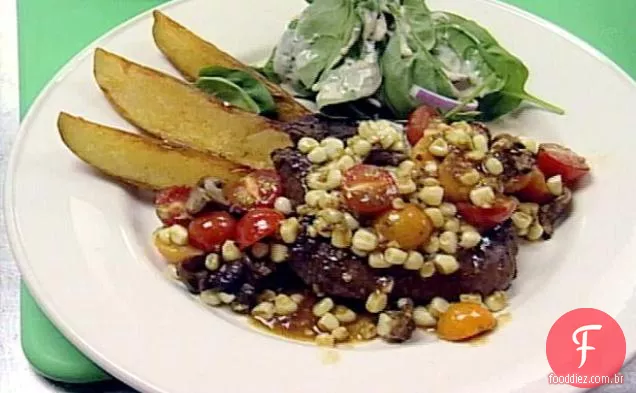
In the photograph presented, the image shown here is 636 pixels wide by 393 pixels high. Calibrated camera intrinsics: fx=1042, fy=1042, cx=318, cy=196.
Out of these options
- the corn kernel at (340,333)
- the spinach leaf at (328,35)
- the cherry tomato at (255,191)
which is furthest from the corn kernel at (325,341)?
the spinach leaf at (328,35)

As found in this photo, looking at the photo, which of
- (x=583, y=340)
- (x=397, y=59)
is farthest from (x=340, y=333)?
(x=397, y=59)

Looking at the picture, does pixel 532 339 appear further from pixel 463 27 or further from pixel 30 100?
pixel 30 100

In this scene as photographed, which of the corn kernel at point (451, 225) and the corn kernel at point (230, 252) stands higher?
the corn kernel at point (451, 225)

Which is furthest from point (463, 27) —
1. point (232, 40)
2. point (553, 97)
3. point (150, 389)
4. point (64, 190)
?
point (150, 389)

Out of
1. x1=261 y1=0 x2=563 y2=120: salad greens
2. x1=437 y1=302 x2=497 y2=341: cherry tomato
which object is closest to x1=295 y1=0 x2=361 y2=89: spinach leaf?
x1=261 y1=0 x2=563 y2=120: salad greens

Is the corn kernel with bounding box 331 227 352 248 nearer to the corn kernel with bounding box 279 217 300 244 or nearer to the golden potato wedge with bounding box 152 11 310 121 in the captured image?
the corn kernel with bounding box 279 217 300 244

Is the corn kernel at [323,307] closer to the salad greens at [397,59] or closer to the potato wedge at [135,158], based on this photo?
the potato wedge at [135,158]
